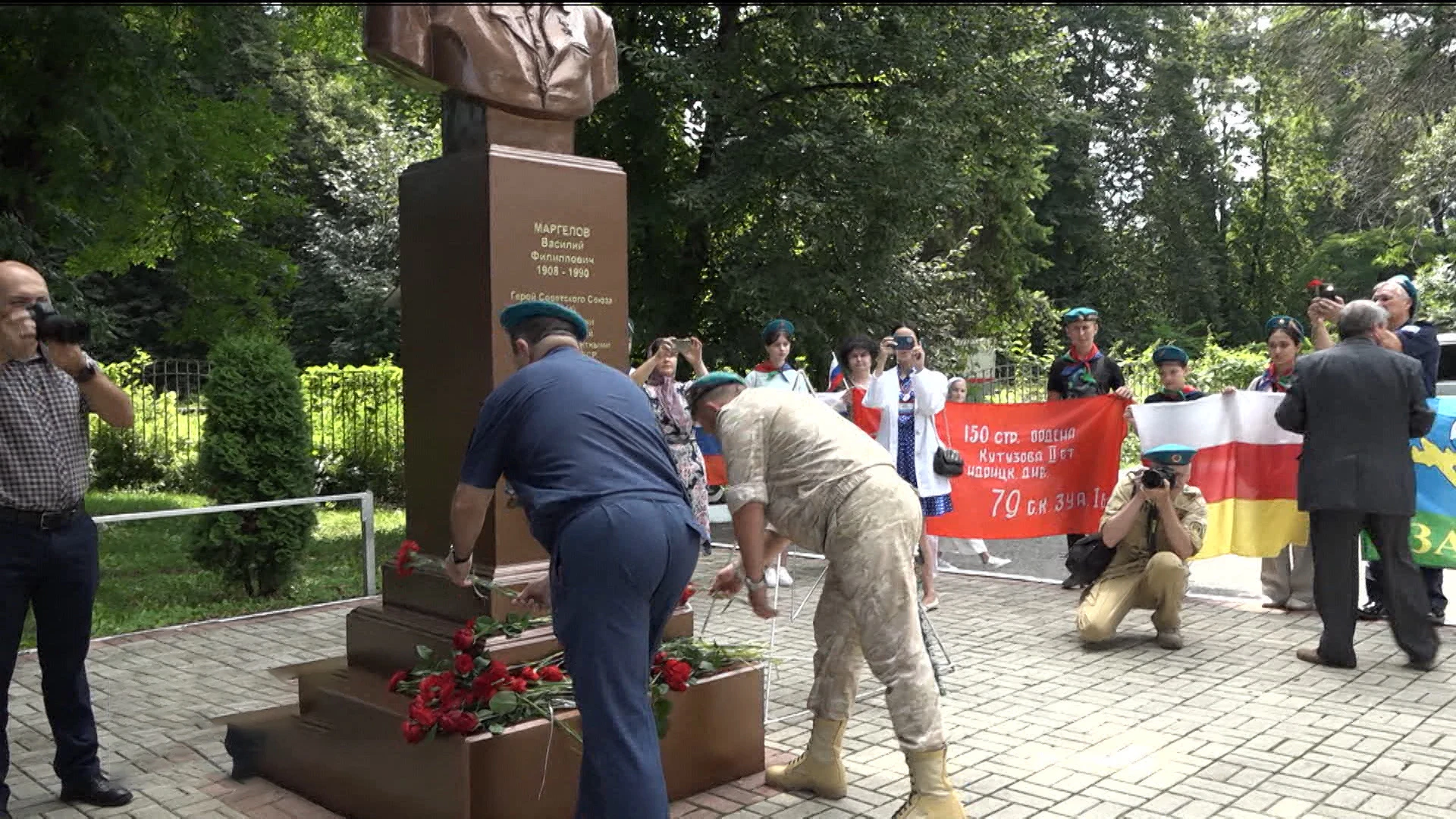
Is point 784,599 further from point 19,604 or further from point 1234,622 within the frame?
point 19,604

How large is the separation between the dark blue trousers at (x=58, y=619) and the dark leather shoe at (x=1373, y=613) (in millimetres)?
7050

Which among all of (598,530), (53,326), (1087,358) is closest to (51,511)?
(53,326)

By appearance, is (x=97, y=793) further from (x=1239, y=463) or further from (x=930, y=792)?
(x=1239, y=463)

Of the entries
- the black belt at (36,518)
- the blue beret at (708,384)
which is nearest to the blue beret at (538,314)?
the blue beret at (708,384)

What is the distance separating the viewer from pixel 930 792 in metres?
3.98

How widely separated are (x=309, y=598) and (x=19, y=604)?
510 cm

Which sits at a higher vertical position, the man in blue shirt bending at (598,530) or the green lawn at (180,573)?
the man in blue shirt bending at (598,530)

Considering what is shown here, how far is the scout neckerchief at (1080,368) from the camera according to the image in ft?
28.0

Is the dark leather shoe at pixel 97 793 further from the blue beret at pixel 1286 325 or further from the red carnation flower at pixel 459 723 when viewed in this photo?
the blue beret at pixel 1286 325

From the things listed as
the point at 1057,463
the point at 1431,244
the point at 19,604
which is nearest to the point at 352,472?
the point at 1057,463

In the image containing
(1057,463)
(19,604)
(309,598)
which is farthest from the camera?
(309,598)

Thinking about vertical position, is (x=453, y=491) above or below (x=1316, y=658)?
above

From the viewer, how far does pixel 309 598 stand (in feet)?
30.1

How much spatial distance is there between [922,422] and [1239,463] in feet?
7.01
